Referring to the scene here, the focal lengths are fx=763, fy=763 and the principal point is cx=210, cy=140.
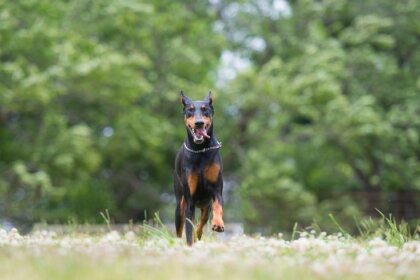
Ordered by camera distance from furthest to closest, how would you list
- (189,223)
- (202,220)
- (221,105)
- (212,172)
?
1. (221,105)
2. (202,220)
3. (212,172)
4. (189,223)

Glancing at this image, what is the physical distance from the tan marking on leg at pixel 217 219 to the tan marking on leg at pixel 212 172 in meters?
0.22

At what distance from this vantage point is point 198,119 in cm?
704

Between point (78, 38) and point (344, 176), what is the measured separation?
10465 mm

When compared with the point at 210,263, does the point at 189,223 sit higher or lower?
lower

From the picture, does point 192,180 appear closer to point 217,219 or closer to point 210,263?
point 217,219

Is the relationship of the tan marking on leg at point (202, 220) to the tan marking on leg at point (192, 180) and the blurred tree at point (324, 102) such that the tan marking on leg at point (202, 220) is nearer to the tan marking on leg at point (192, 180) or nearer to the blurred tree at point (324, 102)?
the tan marking on leg at point (192, 180)

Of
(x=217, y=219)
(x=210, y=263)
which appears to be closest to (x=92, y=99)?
(x=217, y=219)

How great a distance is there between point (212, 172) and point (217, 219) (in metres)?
0.53

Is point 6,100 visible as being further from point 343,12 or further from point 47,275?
point 47,275

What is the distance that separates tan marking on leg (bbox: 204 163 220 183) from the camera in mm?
7170

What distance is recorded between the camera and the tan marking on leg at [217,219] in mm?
6790

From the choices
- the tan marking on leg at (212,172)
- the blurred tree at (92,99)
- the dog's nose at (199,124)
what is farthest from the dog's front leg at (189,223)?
the blurred tree at (92,99)

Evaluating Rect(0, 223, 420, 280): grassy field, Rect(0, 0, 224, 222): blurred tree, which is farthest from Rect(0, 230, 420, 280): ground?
Rect(0, 0, 224, 222): blurred tree

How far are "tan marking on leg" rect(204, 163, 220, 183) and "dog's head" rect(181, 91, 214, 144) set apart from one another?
0.27 metres
